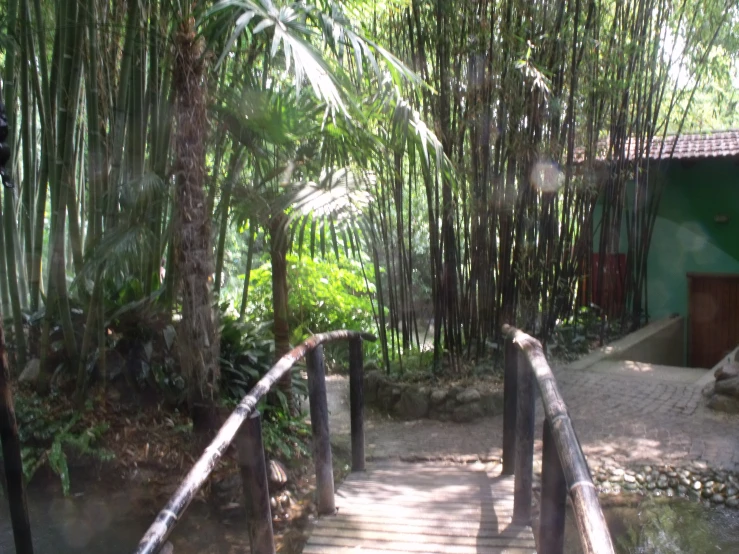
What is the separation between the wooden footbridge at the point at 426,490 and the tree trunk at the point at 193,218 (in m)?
0.72

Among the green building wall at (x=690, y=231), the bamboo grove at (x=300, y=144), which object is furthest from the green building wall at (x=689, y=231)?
the bamboo grove at (x=300, y=144)

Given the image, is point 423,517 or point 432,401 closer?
point 423,517

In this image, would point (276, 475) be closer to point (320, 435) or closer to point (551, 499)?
point (320, 435)

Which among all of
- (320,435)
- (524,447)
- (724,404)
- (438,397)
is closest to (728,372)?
(724,404)

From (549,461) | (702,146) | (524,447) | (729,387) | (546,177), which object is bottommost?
(729,387)

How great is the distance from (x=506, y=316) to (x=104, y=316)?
307cm

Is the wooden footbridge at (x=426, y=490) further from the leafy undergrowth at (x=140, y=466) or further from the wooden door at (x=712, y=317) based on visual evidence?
the wooden door at (x=712, y=317)

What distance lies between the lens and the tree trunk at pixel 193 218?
320 cm

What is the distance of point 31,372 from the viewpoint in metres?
4.26

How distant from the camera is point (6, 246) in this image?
4.40 meters

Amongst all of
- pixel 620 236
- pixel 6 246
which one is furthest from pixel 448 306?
pixel 620 236

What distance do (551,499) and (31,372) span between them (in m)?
3.51

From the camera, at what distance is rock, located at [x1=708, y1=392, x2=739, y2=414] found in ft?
16.5

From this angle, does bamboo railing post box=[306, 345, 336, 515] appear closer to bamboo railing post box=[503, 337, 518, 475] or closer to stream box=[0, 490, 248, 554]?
bamboo railing post box=[503, 337, 518, 475]
